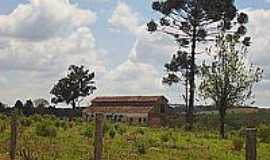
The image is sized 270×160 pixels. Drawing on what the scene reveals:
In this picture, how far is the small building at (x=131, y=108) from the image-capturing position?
69562 millimetres

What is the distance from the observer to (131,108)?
72.1m

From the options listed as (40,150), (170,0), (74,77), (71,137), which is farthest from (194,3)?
(74,77)

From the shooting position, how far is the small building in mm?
69562

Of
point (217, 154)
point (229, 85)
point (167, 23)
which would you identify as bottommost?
point (217, 154)

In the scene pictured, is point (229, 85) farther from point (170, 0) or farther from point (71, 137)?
point (71, 137)

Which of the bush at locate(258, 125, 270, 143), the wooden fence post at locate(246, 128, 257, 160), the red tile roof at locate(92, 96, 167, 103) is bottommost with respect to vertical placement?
the bush at locate(258, 125, 270, 143)

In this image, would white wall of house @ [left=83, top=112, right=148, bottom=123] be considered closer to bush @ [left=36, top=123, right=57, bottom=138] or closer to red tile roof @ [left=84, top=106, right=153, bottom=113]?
red tile roof @ [left=84, top=106, right=153, bottom=113]

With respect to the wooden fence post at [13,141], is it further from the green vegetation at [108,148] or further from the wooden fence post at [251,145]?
the wooden fence post at [251,145]

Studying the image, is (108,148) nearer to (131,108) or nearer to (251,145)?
(251,145)

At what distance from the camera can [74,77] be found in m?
84.2

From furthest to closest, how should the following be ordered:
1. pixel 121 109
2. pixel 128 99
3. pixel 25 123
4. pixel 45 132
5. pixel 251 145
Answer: pixel 128 99 < pixel 121 109 < pixel 25 123 < pixel 45 132 < pixel 251 145

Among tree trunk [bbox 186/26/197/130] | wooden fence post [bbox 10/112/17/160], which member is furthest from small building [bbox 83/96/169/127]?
wooden fence post [bbox 10/112/17/160]

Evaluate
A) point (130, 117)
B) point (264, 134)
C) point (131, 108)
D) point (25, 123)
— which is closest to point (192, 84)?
point (264, 134)

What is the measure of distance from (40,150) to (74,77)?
68504 mm
